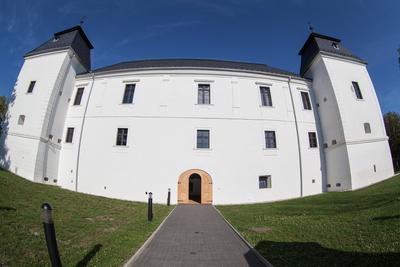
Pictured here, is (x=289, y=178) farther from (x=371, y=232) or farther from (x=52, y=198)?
(x=52, y=198)

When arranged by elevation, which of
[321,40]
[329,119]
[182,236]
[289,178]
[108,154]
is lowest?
[182,236]

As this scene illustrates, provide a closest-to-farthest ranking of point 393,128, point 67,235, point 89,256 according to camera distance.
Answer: point 89,256, point 67,235, point 393,128

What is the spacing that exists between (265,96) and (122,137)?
524 inches

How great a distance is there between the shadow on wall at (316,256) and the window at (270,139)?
14142 mm

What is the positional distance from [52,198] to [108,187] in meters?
6.79

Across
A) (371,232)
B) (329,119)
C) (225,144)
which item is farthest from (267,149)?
(371,232)

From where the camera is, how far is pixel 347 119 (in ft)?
61.3

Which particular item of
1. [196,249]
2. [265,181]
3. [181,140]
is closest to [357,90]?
[265,181]

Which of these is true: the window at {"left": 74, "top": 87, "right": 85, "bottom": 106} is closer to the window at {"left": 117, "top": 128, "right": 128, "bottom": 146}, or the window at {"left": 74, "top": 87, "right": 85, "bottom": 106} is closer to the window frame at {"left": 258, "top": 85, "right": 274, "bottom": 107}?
the window at {"left": 117, "top": 128, "right": 128, "bottom": 146}

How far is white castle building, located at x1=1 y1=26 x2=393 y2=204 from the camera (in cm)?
1791

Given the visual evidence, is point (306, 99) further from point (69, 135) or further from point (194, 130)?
point (69, 135)

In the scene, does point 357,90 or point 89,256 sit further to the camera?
point 357,90

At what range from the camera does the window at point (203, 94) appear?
20047 mm

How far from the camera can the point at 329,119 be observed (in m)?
20.0
